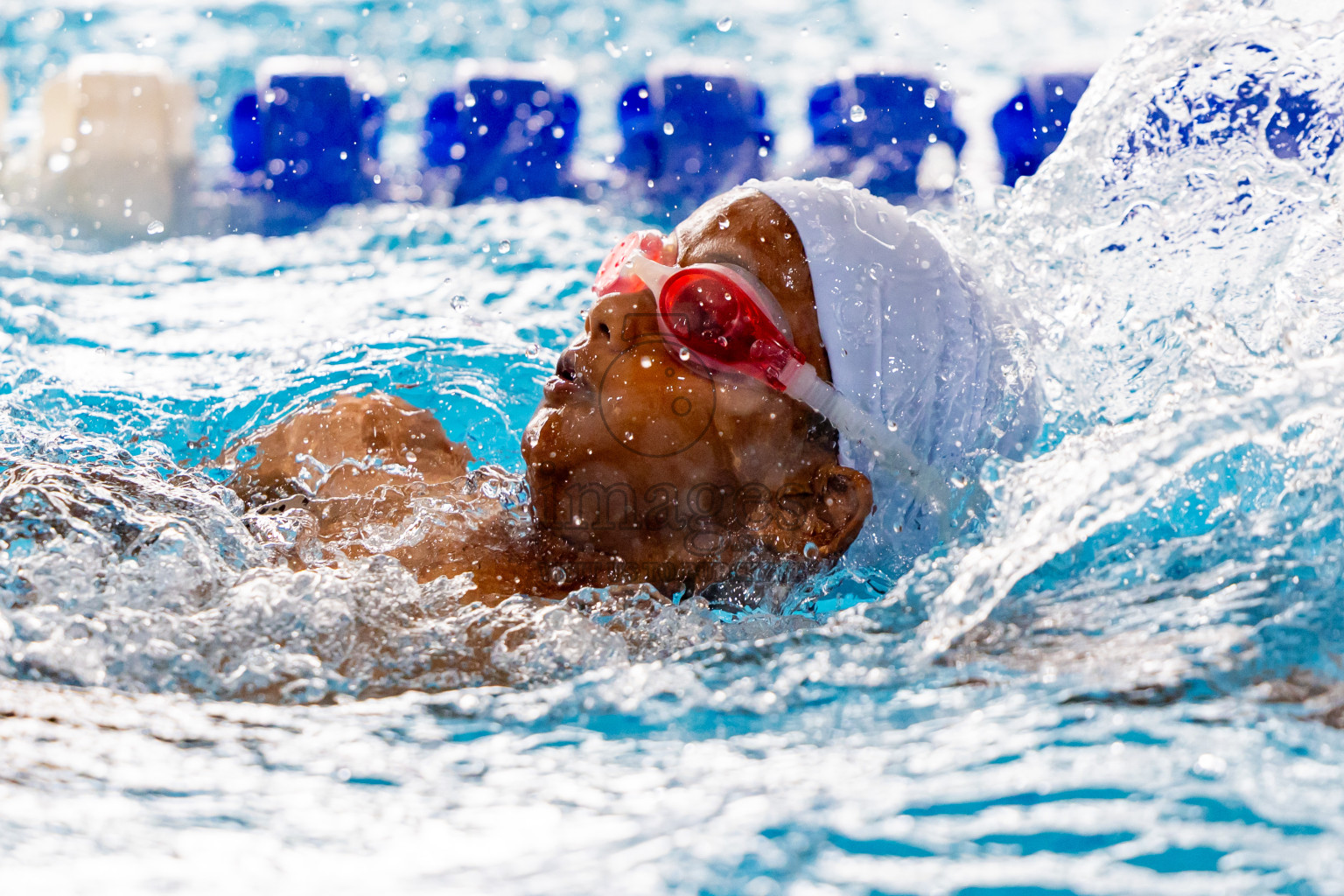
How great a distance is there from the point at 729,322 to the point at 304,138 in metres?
4.02

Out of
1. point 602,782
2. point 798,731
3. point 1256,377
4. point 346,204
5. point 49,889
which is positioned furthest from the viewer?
point 346,204

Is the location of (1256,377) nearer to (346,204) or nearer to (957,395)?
(957,395)

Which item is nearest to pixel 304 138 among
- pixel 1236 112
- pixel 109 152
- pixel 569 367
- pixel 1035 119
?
pixel 109 152

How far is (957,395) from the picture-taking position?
1.95 meters

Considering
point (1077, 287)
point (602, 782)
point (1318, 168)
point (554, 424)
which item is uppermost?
point (1318, 168)

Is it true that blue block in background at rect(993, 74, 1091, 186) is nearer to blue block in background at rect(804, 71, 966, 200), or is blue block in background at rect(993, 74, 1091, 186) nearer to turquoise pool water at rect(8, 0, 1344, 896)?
blue block in background at rect(804, 71, 966, 200)

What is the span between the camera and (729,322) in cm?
185

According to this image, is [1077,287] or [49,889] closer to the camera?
[49,889]

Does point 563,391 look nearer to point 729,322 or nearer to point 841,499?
point 729,322

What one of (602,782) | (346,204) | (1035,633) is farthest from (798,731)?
(346,204)

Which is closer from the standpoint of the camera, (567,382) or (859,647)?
(859,647)

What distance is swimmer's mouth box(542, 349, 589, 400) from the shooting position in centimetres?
192

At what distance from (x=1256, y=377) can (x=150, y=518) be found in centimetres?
191

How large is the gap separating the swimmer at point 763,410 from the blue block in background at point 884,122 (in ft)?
10.9
